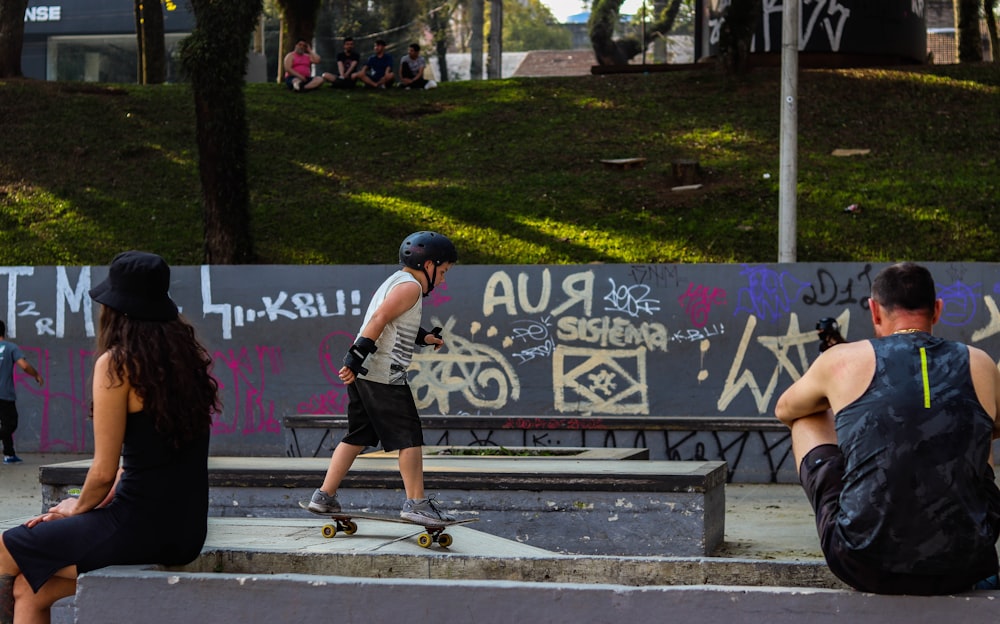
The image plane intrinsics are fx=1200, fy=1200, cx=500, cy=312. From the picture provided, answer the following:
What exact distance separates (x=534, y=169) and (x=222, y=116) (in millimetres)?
5533

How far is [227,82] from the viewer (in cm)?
1700

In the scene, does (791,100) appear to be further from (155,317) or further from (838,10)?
(155,317)

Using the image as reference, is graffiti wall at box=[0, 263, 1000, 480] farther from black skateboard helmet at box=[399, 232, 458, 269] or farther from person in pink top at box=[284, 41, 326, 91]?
person in pink top at box=[284, 41, 326, 91]

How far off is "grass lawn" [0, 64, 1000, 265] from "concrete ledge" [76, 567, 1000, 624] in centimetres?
1270

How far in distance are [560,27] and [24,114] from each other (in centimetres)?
7770

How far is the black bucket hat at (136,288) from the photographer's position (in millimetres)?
4297

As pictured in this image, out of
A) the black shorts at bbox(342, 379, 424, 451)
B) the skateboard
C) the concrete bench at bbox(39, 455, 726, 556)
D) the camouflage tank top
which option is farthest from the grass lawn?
the camouflage tank top

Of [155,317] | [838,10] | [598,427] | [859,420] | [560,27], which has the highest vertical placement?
[560,27]

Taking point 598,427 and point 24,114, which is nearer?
point 598,427

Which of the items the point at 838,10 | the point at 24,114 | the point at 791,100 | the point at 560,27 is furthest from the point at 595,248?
the point at 560,27

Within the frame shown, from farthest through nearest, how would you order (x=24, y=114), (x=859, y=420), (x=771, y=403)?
(x=24, y=114) < (x=771, y=403) < (x=859, y=420)

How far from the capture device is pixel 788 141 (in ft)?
48.4

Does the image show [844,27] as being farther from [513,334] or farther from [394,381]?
[394,381]

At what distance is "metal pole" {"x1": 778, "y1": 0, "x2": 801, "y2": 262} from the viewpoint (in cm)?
1453
